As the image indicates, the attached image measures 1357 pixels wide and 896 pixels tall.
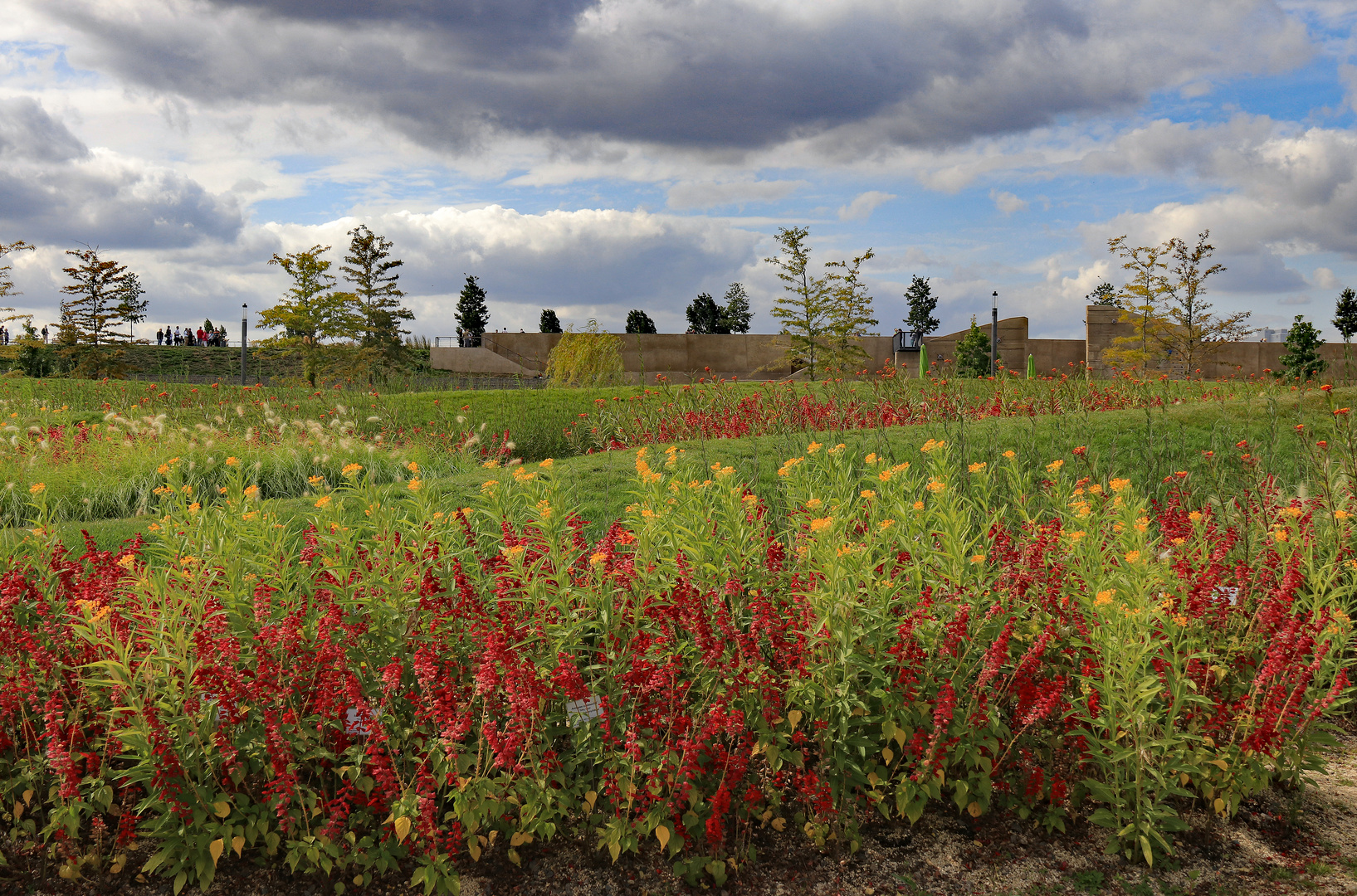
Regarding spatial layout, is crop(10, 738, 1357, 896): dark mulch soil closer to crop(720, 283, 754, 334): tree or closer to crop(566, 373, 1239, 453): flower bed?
crop(566, 373, 1239, 453): flower bed

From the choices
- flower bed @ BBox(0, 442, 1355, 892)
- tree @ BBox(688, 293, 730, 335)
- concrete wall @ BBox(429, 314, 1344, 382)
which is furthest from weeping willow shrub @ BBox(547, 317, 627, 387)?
tree @ BBox(688, 293, 730, 335)

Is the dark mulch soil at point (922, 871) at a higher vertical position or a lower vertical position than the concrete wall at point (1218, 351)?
lower

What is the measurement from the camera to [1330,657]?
3.19 m

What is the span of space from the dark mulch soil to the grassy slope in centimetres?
280

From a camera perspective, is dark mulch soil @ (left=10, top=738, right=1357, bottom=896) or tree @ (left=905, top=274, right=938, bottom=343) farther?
tree @ (left=905, top=274, right=938, bottom=343)

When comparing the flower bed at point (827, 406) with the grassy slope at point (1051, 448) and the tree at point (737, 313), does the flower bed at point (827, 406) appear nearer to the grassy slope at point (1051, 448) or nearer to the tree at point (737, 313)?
the grassy slope at point (1051, 448)

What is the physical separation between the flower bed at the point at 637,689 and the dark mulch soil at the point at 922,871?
0.24 feet

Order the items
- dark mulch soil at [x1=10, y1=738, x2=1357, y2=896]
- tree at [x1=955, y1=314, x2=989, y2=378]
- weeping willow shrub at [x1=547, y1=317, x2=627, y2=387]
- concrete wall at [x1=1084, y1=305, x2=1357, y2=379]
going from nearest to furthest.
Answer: dark mulch soil at [x1=10, y1=738, x2=1357, y2=896] → weeping willow shrub at [x1=547, y1=317, x2=627, y2=387] → tree at [x1=955, y1=314, x2=989, y2=378] → concrete wall at [x1=1084, y1=305, x2=1357, y2=379]

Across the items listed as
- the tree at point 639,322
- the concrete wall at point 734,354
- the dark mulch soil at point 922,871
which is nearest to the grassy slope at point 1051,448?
the dark mulch soil at point 922,871

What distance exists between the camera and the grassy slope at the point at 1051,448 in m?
6.75

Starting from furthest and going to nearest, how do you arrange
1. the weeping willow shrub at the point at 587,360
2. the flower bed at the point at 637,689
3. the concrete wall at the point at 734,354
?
the concrete wall at the point at 734,354 < the weeping willow shrub at the point at 587,360 < the flower bed at the point at 637,689

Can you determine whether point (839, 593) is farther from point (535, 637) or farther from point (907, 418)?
point (907, 418)

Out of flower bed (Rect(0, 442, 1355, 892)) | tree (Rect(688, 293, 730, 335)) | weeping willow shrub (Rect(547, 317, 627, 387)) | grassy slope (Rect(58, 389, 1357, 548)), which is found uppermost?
tree (Rect(688, 293, 730, 335))

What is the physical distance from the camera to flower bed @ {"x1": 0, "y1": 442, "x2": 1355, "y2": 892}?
2.70 m
